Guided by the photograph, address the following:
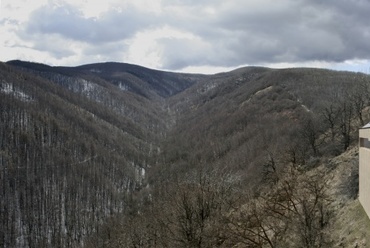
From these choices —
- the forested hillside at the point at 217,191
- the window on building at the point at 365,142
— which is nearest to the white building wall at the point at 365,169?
the window on building at the point at 365,142

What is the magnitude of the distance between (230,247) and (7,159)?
552ft

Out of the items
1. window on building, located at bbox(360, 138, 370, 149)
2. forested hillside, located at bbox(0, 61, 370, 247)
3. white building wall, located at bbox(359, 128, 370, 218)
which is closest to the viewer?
white building wall, located at bbox(359, 128, 370, 218)

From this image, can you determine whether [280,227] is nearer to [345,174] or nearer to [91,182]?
[345,174]

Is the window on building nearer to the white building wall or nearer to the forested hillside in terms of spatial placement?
the white building wall

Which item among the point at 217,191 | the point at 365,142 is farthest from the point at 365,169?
the point at 217,191

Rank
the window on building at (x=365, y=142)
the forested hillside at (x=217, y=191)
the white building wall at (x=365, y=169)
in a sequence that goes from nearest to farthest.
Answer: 1. the white building wall at (x=365, y=169)
2. the forested hillside at (x=217, y=191)
3. the window on building at (x=365, y=142)

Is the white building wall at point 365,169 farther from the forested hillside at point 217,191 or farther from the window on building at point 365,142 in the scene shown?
the forested hillside at point 217,191

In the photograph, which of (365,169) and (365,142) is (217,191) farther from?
(365,142)

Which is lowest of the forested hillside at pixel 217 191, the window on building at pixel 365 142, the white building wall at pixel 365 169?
the forested hillside at pixel 217 191

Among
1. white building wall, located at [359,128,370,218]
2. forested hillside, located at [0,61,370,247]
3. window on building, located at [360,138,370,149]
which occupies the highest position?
window on building, located at [360,138,370,149]

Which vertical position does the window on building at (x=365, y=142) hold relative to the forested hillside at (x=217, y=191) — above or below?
above

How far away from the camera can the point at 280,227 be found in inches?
1447

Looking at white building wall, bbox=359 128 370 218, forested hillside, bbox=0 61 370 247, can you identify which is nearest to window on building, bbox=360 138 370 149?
white building wall, bbox=359 128 370 218

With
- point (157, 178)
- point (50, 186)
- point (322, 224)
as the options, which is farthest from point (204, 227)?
point (50, 186)
